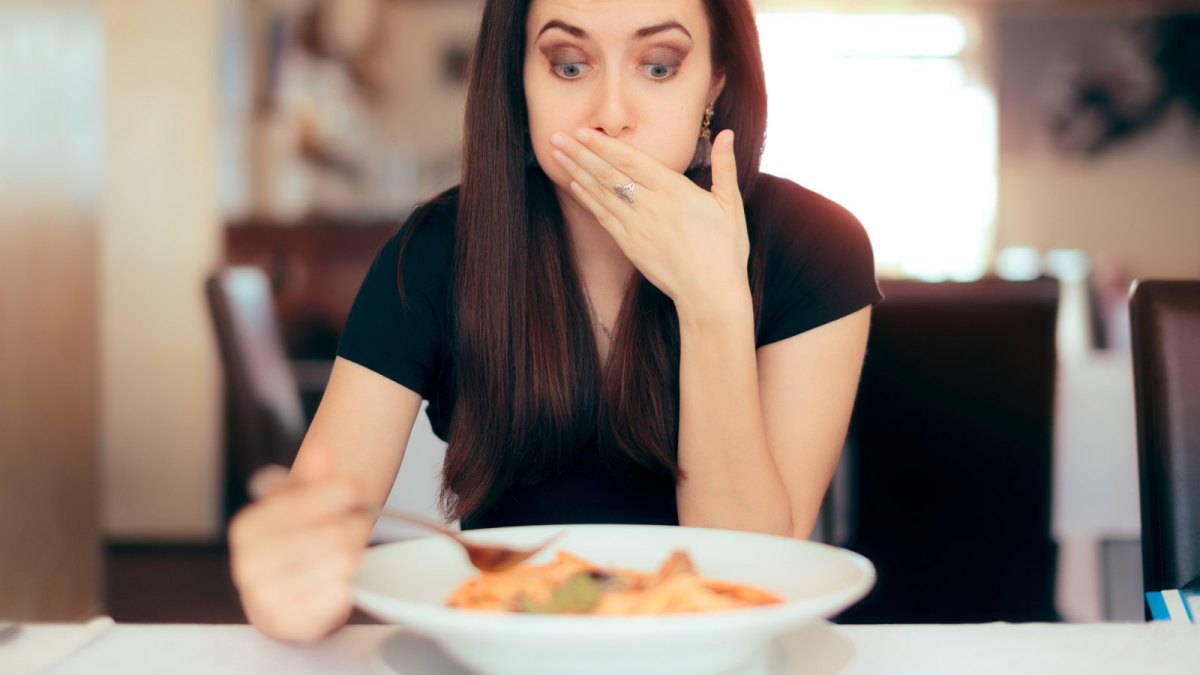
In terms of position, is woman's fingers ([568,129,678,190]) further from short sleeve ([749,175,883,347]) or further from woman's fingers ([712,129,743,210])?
short sleeve ([749,175,883,347])

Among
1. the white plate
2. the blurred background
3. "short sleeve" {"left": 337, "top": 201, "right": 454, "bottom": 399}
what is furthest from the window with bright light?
the white plate

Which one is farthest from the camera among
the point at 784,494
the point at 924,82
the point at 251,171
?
the point at 924,82

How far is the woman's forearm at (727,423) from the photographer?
39.2 inches

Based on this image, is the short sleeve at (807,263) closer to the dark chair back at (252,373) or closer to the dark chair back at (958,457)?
the dark chair back at (958,457)

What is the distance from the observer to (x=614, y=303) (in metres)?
1.28

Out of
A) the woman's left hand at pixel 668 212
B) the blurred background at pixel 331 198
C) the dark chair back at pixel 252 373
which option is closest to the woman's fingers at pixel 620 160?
the woman's left hand at pixel 668 212

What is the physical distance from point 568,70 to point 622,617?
0.74 m

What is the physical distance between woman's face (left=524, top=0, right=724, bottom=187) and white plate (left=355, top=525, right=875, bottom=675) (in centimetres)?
50

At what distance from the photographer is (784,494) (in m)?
1.02

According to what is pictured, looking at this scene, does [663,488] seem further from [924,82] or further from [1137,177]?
[1137,177]

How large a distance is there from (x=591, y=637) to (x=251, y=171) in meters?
4.03

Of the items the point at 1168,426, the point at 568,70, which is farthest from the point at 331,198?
the point at 1168,426

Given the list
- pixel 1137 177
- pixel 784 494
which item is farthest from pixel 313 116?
pixel 1137 177

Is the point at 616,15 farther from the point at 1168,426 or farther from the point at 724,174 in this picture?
the point at 1168,426
